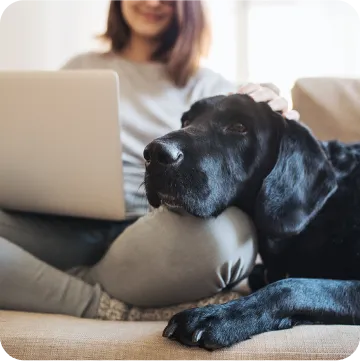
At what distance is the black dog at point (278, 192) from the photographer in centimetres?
98

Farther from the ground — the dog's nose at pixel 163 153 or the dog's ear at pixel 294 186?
the dog's nose at pixel 163 153

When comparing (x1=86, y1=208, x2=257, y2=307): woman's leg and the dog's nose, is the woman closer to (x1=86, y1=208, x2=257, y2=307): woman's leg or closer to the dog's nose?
(x1=86, y1=208, x2=257, y2=307): woman's leg

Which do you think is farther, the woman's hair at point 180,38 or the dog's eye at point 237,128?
the woman's hair at point 180,38

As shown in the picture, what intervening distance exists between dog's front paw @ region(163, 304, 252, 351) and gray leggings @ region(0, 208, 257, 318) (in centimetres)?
19

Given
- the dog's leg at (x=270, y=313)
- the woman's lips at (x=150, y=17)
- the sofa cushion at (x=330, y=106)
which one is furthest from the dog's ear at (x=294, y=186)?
the woman's lips at (x=150, y=17)

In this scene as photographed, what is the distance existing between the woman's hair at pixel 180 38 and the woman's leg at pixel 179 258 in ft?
2.36

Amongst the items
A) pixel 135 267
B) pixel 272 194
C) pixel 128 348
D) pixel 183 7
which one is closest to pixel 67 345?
pixel 128 348

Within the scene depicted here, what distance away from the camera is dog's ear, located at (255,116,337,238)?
3.64 ft

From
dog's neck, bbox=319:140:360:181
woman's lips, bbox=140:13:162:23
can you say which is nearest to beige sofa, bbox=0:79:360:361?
dog's neck, bbox=319:140:360:181

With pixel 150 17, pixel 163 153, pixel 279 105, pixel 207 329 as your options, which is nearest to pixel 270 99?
pixel 279 105

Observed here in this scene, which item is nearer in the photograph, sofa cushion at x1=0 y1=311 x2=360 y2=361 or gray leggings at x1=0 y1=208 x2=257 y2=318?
sofa cushion at x1=0 y1=311 x2=360 y2=361

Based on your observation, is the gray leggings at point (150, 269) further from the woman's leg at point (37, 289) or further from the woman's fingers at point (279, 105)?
the woman's fingers at point (279, 105)

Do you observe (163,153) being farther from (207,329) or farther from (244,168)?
(207,329)

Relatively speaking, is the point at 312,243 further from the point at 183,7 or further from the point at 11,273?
the point at 183,7
